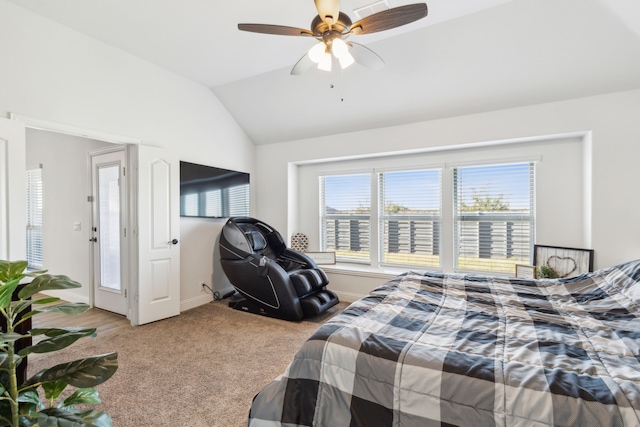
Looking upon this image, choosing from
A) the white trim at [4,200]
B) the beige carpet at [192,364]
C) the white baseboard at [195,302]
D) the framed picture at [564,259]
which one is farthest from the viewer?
the white baseboard at [195,302]

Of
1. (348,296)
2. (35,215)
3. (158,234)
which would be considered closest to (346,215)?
(348,296)

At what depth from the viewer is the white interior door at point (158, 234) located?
11.0ft

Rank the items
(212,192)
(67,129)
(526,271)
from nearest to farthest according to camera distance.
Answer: (67,129) → (526,271) → (212,192)

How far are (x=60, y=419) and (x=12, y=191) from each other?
245 cm

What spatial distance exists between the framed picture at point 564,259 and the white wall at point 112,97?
418cm

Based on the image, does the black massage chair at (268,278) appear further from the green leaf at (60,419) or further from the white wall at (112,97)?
the green leaf at (60,419)

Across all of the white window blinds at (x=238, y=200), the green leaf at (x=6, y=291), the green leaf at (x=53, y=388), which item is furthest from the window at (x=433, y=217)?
the green leaf at (x=6, y=291)

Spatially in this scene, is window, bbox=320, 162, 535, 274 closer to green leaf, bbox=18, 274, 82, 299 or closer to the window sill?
the window sill

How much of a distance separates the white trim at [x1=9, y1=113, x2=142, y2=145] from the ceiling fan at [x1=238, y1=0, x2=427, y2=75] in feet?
6.84

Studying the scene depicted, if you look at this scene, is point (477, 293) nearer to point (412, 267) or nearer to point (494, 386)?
point (494, 386)

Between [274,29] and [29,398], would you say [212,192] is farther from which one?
[29,398]

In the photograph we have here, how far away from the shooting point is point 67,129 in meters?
2.81

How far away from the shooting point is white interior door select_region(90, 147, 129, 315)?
3.59m

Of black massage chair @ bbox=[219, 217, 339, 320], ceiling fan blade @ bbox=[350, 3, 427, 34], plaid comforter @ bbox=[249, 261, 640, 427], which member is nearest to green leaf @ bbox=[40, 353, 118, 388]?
plaid comforter @ bbox=[249, 261, 640, 427]
